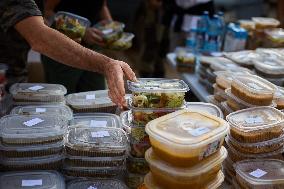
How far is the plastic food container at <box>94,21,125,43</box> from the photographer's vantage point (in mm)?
3010

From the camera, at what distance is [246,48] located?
3.48 meters

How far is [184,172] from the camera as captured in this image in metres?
1.40

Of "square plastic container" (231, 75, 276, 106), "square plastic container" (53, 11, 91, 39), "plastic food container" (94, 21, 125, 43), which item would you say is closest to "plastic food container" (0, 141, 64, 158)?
"square plastic container" (231, 75, 276, 106)

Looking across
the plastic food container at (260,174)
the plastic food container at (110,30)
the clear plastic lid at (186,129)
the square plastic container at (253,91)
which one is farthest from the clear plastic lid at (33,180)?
the plastic food container at (110,30)

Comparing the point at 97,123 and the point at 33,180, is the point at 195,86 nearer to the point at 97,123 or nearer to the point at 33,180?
the point at 97,123

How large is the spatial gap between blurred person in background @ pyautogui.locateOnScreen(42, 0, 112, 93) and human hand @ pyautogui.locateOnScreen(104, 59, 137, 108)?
46.0 inches

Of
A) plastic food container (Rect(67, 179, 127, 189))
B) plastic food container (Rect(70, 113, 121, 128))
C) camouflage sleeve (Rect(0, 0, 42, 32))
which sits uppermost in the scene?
camouflage sleeve (Rect(0, 0, 42, 32))

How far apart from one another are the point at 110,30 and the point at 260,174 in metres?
1.79

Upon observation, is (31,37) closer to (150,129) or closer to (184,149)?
(150,129)

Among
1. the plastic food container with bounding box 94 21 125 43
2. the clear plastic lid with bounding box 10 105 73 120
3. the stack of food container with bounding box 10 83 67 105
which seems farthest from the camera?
the plastic food container with bounding box 94 21 125 43

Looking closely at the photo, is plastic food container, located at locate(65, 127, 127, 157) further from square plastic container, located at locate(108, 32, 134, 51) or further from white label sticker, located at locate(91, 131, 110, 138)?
square plastic container, located at locate(108, 32, 134, 51)

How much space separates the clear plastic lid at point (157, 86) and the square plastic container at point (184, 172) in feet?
0.89

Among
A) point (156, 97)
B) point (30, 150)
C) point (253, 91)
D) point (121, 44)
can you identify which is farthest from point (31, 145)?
point (121, 44)

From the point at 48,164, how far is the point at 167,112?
0.54 meters
